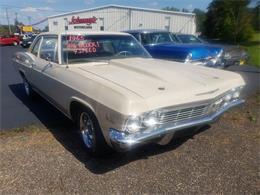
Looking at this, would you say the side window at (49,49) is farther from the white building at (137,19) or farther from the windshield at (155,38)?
the white building at (137,19)

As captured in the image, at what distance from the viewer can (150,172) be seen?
3.18 m

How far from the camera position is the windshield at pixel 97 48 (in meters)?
4.13

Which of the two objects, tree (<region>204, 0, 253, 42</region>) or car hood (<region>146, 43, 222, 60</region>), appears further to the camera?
tree (<region>204, 0, 253, 42</region>)

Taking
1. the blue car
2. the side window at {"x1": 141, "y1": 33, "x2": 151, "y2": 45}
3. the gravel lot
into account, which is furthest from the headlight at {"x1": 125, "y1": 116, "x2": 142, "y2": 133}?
the side window at {"x1": 141, "y1": 33, "x2": 151, "y2": 45}

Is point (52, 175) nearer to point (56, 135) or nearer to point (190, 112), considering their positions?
point (56, 135)

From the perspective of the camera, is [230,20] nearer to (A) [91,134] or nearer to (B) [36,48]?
(B) [36,48]

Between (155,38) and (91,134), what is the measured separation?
6.22m

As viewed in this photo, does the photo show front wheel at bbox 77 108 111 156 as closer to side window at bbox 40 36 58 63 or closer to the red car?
side window at bbox 40 36 58 63

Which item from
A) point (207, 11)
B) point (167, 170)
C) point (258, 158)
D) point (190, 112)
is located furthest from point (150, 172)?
point (207, 11)

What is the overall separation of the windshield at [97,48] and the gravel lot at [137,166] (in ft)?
4.07

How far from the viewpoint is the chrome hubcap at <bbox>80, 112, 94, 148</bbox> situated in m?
3.51

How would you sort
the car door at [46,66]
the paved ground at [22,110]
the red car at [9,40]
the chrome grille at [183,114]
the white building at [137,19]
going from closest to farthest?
the chrome grille at [183,114]
the car door at [46,66]
the paved ground at [22,110]
the red car at [9,40]
the white building at [137,19]

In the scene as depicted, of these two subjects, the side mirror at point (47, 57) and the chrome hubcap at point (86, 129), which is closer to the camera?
the chrome hubcap at point (86, 129)

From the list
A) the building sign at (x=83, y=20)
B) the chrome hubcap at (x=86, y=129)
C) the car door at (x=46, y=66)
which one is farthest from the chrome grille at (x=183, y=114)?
the building sign at (x=83, y=20)
